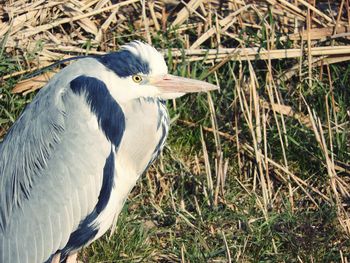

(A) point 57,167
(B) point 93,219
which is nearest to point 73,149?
(A) point 57,167

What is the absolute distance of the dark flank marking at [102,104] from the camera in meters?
4.30

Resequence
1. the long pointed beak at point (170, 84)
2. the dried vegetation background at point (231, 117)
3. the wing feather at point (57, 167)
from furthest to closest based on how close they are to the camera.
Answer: the dried vegetation background at point (231, 117), the long pointed beak at point (170, 84), the wing feather at point (57, 167)

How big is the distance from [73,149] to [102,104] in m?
0.23

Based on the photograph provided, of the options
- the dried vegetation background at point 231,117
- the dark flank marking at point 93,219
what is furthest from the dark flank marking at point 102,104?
the dried vegetation background at point 231,117

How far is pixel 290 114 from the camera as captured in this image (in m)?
5.47

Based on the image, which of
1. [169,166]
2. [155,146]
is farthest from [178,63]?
[155,146]

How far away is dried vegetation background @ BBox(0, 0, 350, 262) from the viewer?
484 cm

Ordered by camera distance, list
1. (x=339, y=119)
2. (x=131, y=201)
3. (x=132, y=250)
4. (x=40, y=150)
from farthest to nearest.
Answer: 1. (x=339, y=119)
2. (x=131, y=201)
3. (x=132, y=250)
4. (x=40, y=150)

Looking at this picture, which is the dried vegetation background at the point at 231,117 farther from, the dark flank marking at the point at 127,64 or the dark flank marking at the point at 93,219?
the dark flank marking at the point at 127,64

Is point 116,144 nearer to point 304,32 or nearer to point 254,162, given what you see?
point 254,162

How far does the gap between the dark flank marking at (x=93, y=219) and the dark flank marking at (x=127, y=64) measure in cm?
36

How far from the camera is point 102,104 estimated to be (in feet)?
14.1

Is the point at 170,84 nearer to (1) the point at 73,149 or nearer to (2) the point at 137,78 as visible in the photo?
(2) the point at 137,78

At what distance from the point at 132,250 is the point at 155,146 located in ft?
1.84
